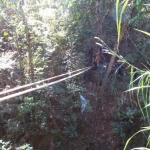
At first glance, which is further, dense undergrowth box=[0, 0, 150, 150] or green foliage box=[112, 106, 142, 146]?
green foliage box=[112, 106, 142, 146]

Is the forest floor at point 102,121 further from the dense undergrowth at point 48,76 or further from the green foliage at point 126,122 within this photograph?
the green foliage at point 126,122

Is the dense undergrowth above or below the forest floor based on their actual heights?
above

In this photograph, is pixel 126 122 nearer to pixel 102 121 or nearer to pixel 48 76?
pixel 102 121

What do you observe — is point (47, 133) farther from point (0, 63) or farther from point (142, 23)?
point (142, 23)

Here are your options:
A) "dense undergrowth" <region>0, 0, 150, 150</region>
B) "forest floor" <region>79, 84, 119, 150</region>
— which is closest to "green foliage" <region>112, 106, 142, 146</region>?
"dense undergrowth" <region>0, 0, 150, 150</region>

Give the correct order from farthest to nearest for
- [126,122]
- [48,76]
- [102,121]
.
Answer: [102,121], [126,122], [48,76]

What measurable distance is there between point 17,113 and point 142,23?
13.3 ft

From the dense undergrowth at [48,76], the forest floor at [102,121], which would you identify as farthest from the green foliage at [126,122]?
the forest floor at [102,121]

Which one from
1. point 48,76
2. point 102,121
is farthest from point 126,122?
point 48,76

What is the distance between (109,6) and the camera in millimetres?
5184

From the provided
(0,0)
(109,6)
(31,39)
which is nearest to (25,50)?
(31,39)

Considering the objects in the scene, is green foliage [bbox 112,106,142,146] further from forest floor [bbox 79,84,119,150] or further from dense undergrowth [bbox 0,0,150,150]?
forest floor [bbox 79,84,119,150]

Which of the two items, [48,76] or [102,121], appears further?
[102,121]

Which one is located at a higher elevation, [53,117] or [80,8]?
[80,8]
